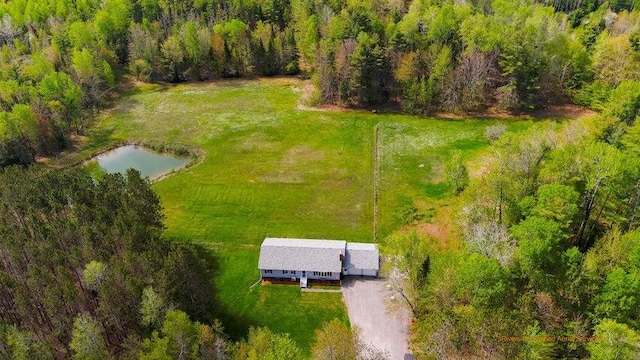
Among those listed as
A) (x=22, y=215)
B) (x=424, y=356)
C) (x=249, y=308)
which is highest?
(x=22, y=215)

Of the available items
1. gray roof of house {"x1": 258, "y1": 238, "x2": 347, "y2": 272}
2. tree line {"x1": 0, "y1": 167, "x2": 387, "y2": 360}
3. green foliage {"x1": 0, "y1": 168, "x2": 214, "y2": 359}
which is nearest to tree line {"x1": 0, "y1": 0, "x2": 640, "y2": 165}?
green foliage {"x1": 0, "y1": 168, "x2": 214, "y2": 359}

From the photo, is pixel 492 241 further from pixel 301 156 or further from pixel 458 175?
pixel 301 156

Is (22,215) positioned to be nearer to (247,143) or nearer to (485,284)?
(247,143)

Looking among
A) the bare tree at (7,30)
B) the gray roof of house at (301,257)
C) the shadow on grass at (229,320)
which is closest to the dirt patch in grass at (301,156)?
the gray roof of house at (301,257)

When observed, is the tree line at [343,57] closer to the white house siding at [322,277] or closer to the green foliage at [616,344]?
the white house siding at [322,277]

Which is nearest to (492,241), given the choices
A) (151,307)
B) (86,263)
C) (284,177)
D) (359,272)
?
Answer: (359,272)

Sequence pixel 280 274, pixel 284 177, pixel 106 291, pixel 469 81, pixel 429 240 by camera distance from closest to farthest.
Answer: pixel 106 291
pixel 429 240
pixel 280 274
pixel 284 177
pixel 469 81

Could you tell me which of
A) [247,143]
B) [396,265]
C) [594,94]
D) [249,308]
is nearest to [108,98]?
[247,143]
